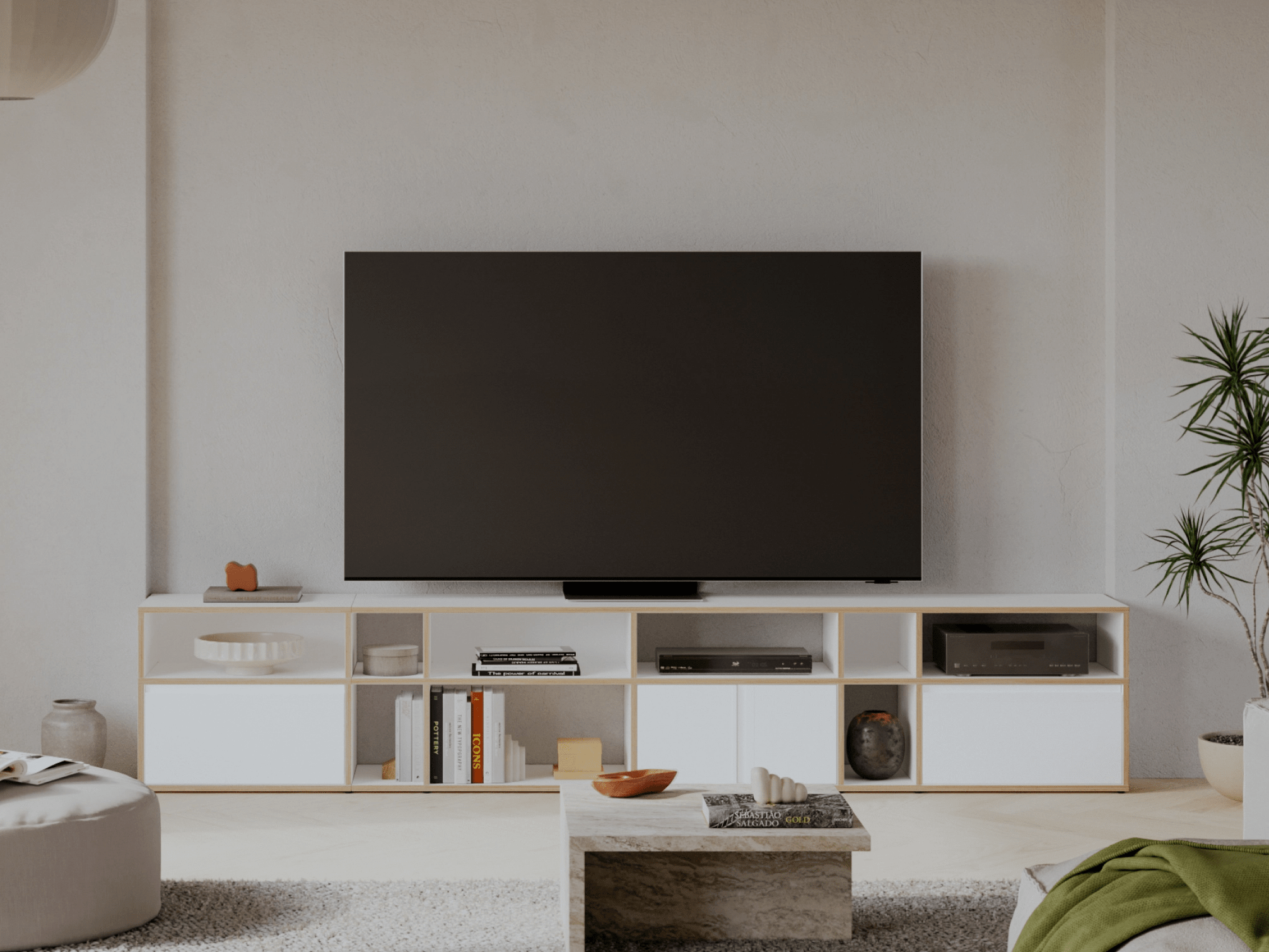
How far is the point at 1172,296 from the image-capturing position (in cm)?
435

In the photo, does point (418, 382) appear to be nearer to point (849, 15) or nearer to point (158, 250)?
point (158, 250)

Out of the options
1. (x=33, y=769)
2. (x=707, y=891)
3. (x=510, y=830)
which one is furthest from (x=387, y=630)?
(x=707, y=891)

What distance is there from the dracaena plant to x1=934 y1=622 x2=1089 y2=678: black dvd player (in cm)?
43

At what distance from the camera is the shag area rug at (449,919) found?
2.74m

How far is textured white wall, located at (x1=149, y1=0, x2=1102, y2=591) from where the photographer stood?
4.30m

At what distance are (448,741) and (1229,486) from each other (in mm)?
2804

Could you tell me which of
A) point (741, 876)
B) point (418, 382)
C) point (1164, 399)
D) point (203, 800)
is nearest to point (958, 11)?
point (1164, 399)

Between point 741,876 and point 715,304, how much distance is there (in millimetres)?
2006

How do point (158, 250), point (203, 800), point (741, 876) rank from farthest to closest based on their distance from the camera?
point (158, 250), point (203, 800), point (741, 876)

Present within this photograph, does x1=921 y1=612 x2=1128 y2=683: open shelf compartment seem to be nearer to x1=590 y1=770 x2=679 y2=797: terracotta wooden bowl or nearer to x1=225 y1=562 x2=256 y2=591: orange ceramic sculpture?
x1=590 y1=770 x2=679 y2=797: terracotta wooden bowl

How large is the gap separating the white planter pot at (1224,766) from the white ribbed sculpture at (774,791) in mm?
2019

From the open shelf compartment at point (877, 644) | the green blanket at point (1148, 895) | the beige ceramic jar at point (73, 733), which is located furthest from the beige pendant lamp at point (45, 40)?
the open shelf compartment at point (877, 644)

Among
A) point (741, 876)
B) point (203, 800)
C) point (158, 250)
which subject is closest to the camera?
point (741, 876)

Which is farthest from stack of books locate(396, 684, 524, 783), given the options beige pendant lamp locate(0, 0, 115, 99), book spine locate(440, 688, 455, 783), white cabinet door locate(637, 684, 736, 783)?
beige pendant lamp locate(0, 0, 115, 99)
